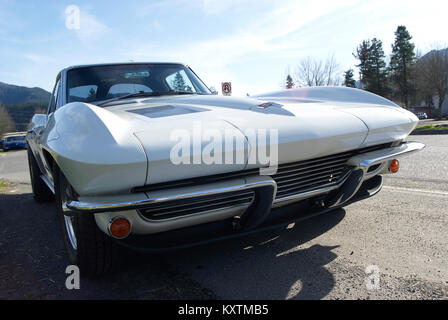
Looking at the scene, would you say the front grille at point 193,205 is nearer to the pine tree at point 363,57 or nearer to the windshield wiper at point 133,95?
the windshield wiper at point 133,95

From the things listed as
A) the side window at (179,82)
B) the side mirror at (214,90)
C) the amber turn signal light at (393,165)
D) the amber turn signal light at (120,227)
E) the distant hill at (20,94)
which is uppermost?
the distant hill at (20,94)

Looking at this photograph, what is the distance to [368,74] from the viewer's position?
4441 cm

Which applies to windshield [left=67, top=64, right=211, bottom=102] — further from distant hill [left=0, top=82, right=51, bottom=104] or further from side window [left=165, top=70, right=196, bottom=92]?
distant hill [left=0, top=82, right=51, bottom=104]

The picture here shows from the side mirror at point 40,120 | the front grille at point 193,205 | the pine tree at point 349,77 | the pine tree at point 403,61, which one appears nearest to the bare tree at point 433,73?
the pine tree at point 403,61

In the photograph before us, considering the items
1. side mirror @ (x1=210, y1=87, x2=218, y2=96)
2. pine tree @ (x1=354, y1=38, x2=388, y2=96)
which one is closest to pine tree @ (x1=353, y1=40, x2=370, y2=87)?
pine tree @ (x1=354, y1=38, x2=388, y2=96)

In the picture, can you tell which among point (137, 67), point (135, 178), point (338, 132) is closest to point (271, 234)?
point (338, 132)

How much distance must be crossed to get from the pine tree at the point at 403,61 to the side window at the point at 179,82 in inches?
1933

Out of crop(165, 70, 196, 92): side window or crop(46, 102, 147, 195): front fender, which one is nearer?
crop(46, 102, 147, 195): front fender

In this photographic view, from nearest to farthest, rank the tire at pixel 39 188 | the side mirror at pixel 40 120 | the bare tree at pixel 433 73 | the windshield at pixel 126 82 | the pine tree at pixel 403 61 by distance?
the windshield at pixel 126 82 < the side mirror at pixel 40 120 < the tire at pixel 39 188 < the bare tree at pixel 433 73 < the pine tree at pixel 403 61

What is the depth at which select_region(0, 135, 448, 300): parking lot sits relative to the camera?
1732mm

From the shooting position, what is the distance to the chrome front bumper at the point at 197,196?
4.89ft

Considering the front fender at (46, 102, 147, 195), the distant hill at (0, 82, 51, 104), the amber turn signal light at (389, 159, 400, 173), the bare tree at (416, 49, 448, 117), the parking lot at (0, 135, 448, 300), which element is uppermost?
the distant hill at (0, 82, 51, 104)

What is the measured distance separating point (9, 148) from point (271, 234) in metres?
29.1
